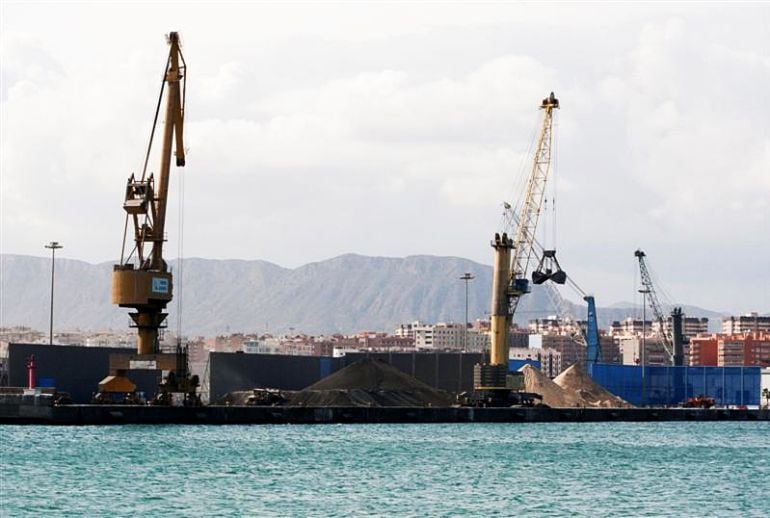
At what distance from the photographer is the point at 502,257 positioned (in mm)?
131250

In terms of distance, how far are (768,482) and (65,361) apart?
206 feet

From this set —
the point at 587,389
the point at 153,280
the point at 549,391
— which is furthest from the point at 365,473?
the point at 587,389

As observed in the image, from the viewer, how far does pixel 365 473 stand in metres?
64.4

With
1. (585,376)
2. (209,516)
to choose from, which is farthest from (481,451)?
(585,376)

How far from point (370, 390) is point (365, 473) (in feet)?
214

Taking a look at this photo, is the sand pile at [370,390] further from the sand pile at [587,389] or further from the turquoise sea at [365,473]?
the turquoise sea at [365,473]

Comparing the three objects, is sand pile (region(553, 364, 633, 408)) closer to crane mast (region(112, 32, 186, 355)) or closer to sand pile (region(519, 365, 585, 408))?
sand pile (region(519, 365, 585, 408))

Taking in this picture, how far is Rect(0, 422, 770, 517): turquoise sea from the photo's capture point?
168 feet

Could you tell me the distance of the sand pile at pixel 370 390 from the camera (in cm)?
12538

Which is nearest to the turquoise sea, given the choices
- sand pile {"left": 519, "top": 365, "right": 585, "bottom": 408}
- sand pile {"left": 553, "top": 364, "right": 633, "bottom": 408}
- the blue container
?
sand pile {"left": 519, "top": 365, "right": 585, "bottom": 408}

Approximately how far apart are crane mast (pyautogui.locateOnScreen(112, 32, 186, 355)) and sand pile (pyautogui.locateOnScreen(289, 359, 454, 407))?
22.9 meters

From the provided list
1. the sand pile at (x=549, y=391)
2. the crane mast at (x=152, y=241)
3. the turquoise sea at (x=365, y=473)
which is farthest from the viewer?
the sand pile at (x=549, y=391)

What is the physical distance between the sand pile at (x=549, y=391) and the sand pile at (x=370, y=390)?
14.9 meters

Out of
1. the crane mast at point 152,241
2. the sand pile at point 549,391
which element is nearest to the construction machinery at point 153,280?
the crane mast at point 152,241
